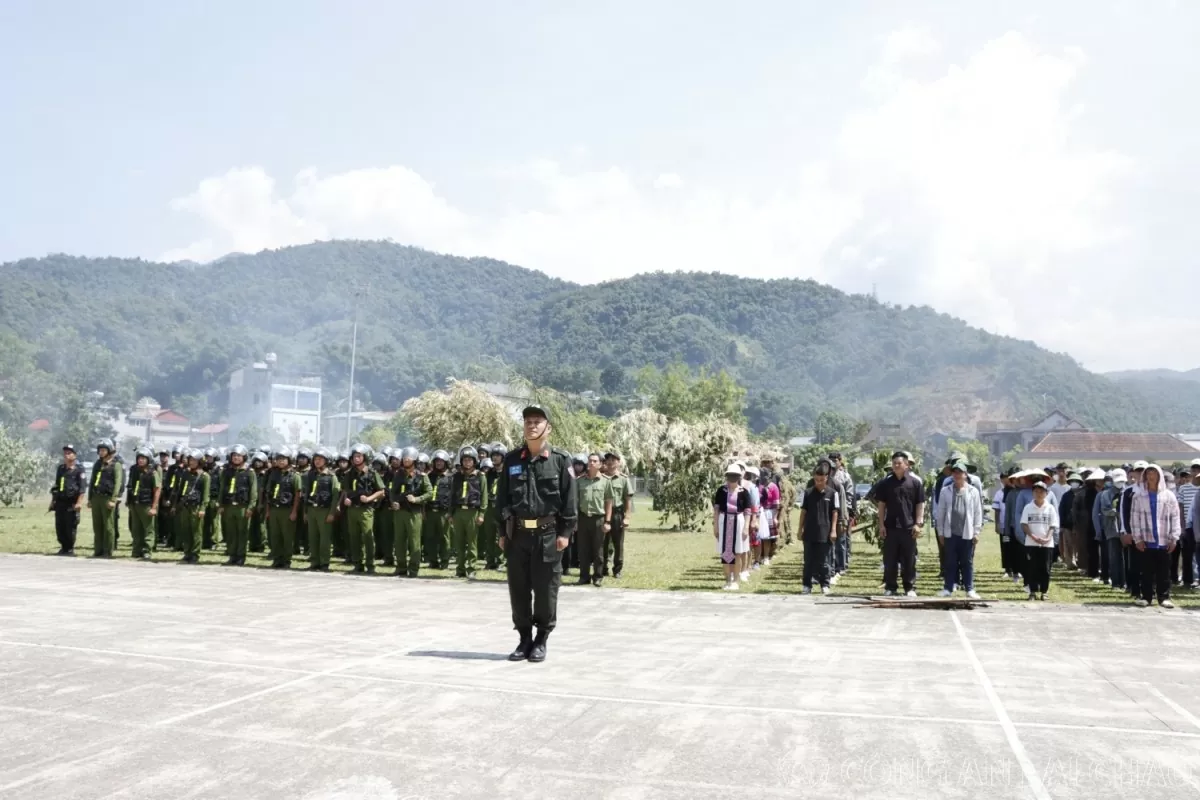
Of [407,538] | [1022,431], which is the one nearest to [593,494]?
[407,538]

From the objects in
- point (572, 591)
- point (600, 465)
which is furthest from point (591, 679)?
point (600, 465)

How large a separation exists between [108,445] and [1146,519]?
52.1 feet

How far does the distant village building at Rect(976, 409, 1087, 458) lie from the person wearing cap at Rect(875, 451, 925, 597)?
138838mm

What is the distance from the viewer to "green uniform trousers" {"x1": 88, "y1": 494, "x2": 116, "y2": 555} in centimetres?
1791

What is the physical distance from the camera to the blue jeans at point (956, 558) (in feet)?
44.6

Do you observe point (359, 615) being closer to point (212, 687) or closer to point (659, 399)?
point (212, 687)

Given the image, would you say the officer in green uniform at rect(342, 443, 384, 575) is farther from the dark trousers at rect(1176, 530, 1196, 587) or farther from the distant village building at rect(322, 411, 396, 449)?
the distant village building at rect(322, 411, 396, 449)

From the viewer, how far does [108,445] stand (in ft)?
58.8

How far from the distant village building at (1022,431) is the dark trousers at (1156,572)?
5453 inches

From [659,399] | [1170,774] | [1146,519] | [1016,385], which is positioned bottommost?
[1170,774]

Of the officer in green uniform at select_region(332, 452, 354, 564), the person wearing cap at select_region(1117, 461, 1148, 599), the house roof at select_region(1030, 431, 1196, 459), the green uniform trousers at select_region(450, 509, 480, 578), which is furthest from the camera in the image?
the house roof at select_region(1030, 431, 1196, 459)

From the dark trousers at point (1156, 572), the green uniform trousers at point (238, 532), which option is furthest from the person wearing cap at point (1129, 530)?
A: the green uniform trousers at point (238, 532)

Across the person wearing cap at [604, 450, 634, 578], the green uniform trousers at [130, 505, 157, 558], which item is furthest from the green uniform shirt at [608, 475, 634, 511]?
the green uniform trousers at [130, 505, 157, 558]

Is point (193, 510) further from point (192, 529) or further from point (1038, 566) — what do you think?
point (1038, 566)
